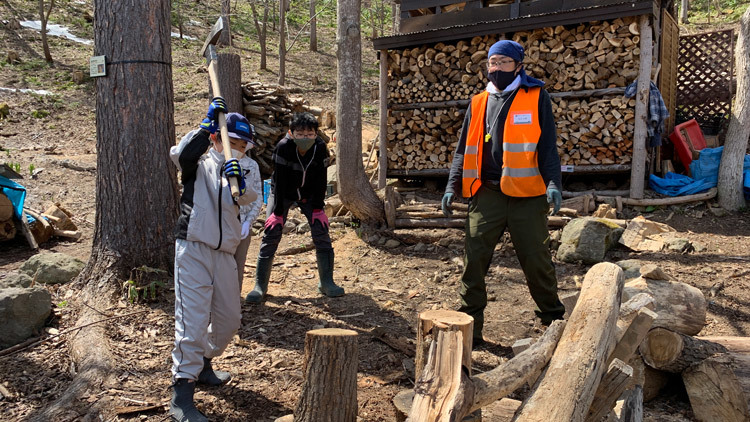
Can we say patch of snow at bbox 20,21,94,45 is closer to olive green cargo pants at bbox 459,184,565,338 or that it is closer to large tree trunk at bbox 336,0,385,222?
large tree trunk at bbox 336,0,385,222

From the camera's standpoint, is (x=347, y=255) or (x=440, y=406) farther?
(x=347, y=255)

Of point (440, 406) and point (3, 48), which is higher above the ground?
point (3, 48)

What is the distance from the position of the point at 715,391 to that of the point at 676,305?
74cm

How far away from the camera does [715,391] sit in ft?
11.6

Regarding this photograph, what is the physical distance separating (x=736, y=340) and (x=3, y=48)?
69.5 ft

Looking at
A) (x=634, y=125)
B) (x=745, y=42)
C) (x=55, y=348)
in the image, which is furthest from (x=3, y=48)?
(x=745, y=42)

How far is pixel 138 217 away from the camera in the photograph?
496 cm

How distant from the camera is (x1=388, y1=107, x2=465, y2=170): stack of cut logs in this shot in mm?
9578

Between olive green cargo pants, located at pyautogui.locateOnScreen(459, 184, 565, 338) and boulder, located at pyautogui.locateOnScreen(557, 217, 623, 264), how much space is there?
235 centimetres

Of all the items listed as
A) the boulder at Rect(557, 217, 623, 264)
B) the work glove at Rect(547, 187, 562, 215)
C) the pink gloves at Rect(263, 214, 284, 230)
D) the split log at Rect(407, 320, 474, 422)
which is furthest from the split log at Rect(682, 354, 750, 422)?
the pink gloves at Rect(263, 214, 284, 230)

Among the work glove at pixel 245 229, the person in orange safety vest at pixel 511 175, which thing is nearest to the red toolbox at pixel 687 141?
the person in orange safety vest at pixel 511 175

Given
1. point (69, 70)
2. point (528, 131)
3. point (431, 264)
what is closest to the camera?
point (528, 131)

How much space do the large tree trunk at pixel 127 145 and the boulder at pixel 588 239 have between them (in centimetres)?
466

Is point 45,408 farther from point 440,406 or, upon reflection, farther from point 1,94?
point 1,94
